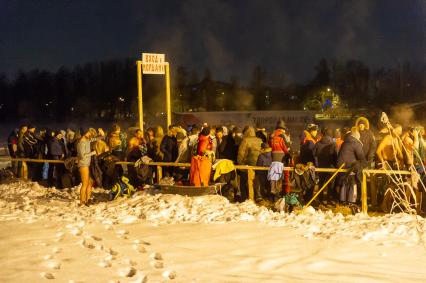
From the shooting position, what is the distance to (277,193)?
1140cm

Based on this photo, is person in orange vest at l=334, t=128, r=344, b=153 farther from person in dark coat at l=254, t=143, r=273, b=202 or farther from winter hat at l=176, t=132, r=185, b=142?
winter hat at l=176, t=132, r=185, b=142

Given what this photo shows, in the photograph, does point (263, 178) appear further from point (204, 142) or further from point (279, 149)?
point (204, 142)

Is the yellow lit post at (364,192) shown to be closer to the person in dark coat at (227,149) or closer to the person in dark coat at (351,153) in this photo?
the person in dark coat at (351,153)

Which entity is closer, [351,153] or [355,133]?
[351,153]

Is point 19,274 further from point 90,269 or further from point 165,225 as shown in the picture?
point 165,225

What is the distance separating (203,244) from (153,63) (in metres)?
8.40

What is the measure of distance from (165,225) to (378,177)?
15.1 ft

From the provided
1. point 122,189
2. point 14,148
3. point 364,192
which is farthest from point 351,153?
point 14,148

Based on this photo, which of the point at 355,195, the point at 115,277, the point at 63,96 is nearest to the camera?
the point at 115,277

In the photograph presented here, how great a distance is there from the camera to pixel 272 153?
11.6 meters

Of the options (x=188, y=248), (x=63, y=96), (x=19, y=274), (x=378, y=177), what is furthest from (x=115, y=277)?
(x=63, y=96)

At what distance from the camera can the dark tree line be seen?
267 feet

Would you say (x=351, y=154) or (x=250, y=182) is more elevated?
(x=351, y=154)

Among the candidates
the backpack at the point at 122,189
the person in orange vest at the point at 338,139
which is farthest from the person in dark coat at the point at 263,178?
the backpack at the point at 122,189
